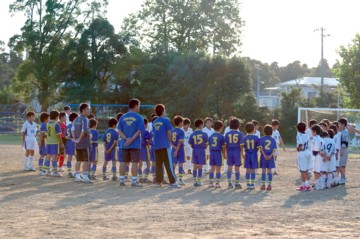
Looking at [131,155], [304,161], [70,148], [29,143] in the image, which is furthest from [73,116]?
[304,161]

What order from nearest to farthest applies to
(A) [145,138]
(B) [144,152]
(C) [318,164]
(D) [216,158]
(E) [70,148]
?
(D) [216,158], (C) [318,164], (A) [145,138], (B) [144,152], (E) [70,148]

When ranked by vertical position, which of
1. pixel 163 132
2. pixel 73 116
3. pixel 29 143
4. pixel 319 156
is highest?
pixel 73 116

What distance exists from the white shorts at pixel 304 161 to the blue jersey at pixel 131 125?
4012mm

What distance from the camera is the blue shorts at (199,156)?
1639 cm

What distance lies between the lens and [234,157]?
16.0 metres

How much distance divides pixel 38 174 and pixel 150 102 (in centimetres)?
3415

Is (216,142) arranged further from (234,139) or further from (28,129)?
(28,129)

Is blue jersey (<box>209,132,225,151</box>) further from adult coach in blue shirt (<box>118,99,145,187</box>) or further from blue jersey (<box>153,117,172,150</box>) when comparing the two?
adult coach in blue shirt (<box>118,99,145,187</box>)

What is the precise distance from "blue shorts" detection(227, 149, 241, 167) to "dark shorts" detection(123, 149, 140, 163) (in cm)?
232

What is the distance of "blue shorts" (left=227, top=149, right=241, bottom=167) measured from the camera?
15953mm

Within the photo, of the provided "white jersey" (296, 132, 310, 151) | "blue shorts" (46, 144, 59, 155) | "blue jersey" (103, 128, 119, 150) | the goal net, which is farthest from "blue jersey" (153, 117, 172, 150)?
the goal net

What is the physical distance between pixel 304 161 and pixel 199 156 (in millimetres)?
2619

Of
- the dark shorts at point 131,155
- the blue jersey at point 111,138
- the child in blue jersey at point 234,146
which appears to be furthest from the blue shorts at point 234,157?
the blue jersey at point 111,138

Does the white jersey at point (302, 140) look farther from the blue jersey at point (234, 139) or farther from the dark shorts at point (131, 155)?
the dark shorts at point (131, 155)
